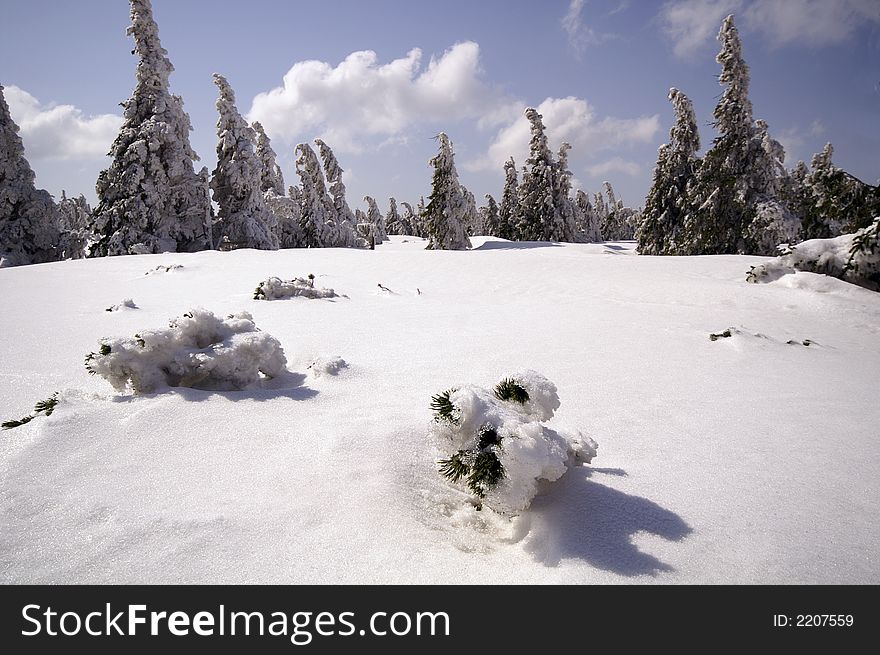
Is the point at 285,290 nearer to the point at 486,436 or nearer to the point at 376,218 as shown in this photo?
the point at 486,436

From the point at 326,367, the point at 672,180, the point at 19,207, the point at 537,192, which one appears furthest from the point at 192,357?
the point at 537,192

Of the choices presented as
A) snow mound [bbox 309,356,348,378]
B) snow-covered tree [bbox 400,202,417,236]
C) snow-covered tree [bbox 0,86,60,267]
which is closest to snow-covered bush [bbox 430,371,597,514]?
snow mound [bbox 309,356,348,378]

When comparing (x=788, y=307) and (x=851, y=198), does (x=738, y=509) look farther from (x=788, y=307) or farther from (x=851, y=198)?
(x=851, y=198)

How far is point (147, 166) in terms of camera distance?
1781cm

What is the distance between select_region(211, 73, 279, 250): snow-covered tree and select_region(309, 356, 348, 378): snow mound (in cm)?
1963

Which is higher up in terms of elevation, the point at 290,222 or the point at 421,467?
→ the point at 290,222

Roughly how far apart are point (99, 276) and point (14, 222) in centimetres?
1447

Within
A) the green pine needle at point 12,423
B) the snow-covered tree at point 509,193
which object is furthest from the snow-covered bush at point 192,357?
the snow-covered tree at point 509,193

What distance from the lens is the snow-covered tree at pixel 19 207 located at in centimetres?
1744

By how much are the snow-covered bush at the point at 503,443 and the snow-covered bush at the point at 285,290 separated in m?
4.85

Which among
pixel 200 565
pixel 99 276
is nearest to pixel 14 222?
pixel 99 276

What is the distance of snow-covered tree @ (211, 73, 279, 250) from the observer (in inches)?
818

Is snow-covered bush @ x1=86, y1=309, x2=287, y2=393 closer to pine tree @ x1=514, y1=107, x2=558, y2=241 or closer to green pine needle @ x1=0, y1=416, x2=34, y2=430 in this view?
green pine needle @ x1=0, y1=416, x2=34, y2=430

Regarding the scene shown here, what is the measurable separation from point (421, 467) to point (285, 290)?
15.6 ft
